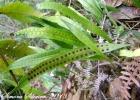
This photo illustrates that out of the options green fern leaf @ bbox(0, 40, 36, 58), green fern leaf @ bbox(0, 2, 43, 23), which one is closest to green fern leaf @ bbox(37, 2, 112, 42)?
green fern leaf @ bbox(0, 2, 43, 23)

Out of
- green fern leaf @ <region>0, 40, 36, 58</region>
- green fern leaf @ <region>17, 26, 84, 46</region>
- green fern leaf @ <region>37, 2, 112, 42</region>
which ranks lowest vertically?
green fern leaf @ <region>0, 40, 36, 58</region>

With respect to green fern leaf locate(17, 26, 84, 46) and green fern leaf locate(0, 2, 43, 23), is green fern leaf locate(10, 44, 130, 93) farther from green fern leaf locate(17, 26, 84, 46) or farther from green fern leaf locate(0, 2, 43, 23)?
green fern leaf locate(0, 2, 43, 23)

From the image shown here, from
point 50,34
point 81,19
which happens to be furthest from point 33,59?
point 81,19

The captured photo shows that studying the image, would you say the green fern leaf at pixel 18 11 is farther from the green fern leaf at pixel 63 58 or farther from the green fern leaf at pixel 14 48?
the green fern leaf at pixel 63 58

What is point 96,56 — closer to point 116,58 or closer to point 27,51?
point 116,58

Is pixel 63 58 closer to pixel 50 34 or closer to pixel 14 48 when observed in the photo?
pixel 50 34

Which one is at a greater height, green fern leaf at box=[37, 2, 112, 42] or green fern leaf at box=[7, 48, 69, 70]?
green fern leaf at box=[37, 2, 112, 42]

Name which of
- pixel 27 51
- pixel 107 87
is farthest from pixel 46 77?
pixel 107 87
